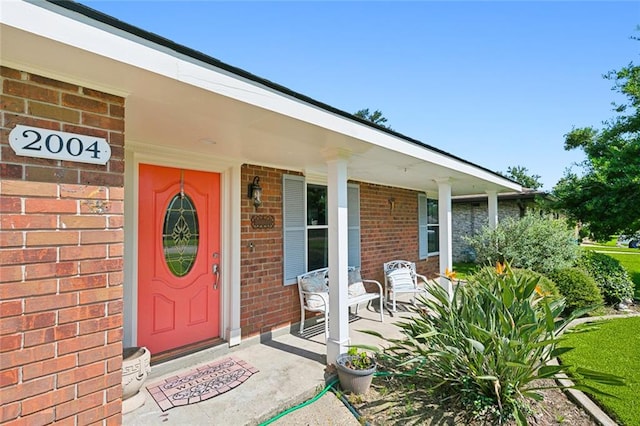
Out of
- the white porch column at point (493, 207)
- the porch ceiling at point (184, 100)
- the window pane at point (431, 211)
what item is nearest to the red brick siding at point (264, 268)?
the porch ceiling at point (184, 100)

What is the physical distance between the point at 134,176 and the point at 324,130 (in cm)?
222

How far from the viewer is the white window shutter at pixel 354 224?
6.30 metres

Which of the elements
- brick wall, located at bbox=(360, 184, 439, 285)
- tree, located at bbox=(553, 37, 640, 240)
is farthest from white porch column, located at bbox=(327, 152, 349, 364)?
tree, located at bbox=(553, 37, 640, 240)

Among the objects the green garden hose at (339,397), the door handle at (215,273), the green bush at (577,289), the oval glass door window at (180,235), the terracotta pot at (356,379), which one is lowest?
the green garden hose at (339,397)

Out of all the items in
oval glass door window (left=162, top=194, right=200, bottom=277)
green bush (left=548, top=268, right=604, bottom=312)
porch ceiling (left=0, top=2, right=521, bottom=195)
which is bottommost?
green bush (left=548, top=268, right=604, bottom=312)

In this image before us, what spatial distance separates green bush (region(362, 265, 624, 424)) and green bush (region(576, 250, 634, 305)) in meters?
5.05

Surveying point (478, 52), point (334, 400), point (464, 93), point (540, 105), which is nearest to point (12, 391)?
point (334, 400)

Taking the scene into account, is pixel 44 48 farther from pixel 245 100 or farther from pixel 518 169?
pixel 518 169

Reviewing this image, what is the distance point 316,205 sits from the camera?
18.4ft

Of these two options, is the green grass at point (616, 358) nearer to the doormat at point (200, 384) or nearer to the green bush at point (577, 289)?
the green bush at point (577, 289)

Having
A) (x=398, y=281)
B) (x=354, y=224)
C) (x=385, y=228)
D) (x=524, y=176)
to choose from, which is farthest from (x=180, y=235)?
(x=524, y=176)

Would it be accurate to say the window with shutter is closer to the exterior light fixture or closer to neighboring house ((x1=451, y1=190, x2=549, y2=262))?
the exterior light fixture

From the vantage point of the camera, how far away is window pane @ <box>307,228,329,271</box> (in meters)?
5.45

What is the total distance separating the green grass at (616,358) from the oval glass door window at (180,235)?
4173 mm
